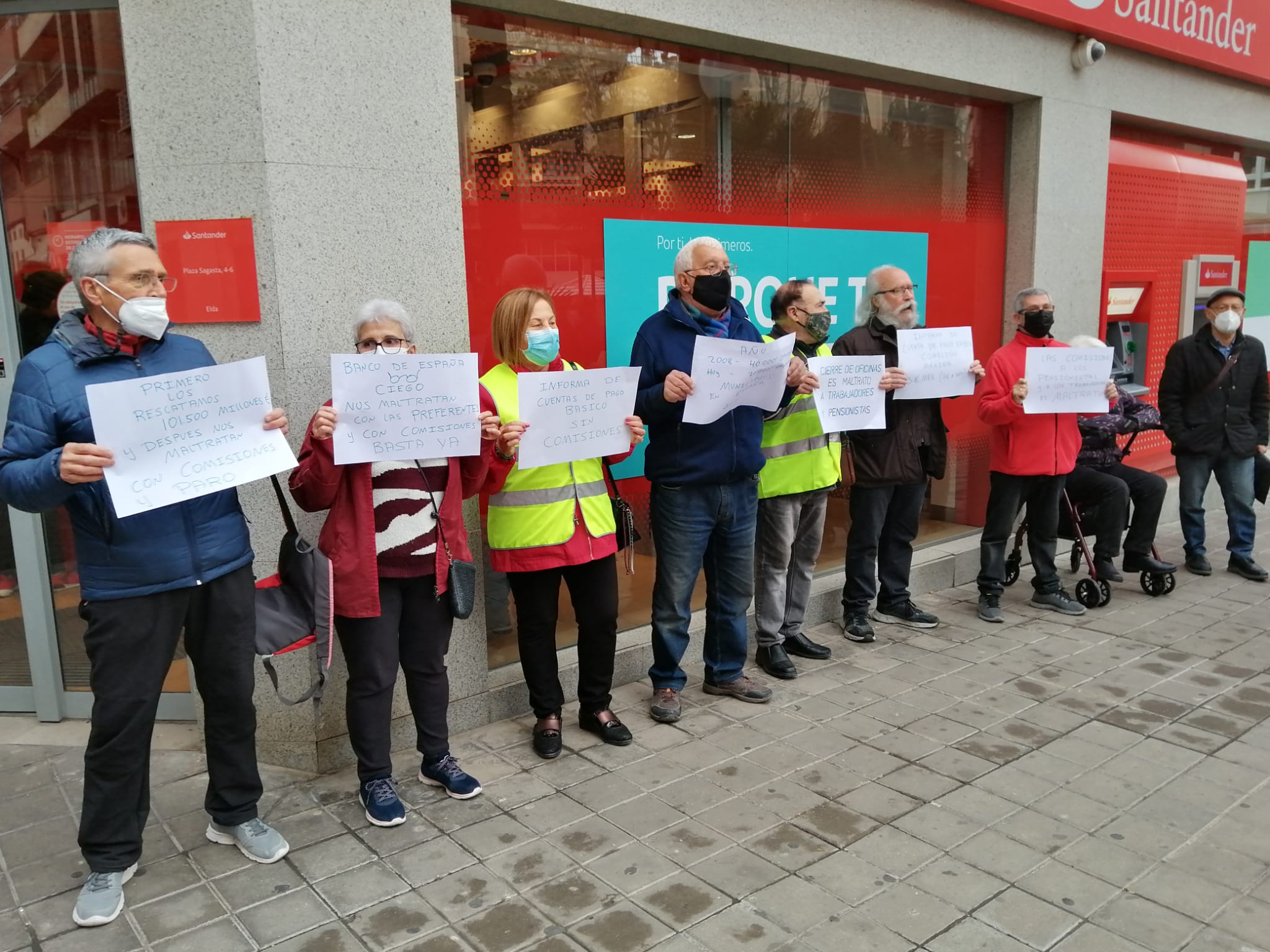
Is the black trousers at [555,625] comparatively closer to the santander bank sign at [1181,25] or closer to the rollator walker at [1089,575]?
the rollator walker at [1089,575]

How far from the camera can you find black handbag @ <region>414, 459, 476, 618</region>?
3.63m

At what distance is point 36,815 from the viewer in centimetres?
371

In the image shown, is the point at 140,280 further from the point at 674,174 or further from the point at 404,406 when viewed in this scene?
the point at 674,174

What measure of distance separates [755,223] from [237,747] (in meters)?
3.87

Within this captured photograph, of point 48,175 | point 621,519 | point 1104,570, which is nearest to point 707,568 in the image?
point 621,519

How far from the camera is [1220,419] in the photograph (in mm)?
6805

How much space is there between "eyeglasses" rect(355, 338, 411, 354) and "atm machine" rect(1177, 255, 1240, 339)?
24.5ft

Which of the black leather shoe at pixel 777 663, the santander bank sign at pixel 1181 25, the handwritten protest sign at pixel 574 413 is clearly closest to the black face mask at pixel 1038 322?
the santander bank sign at pixel 1181 25

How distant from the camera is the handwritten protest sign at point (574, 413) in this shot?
149 inches

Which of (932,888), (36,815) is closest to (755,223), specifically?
(932,888)

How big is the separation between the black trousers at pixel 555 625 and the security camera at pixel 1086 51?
5368 millimetres

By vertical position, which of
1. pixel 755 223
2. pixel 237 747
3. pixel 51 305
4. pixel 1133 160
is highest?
pixel 1133 160

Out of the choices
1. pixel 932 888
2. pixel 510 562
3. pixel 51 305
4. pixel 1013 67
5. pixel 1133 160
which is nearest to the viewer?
pixel 932 888

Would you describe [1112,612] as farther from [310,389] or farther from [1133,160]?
[310,389]
